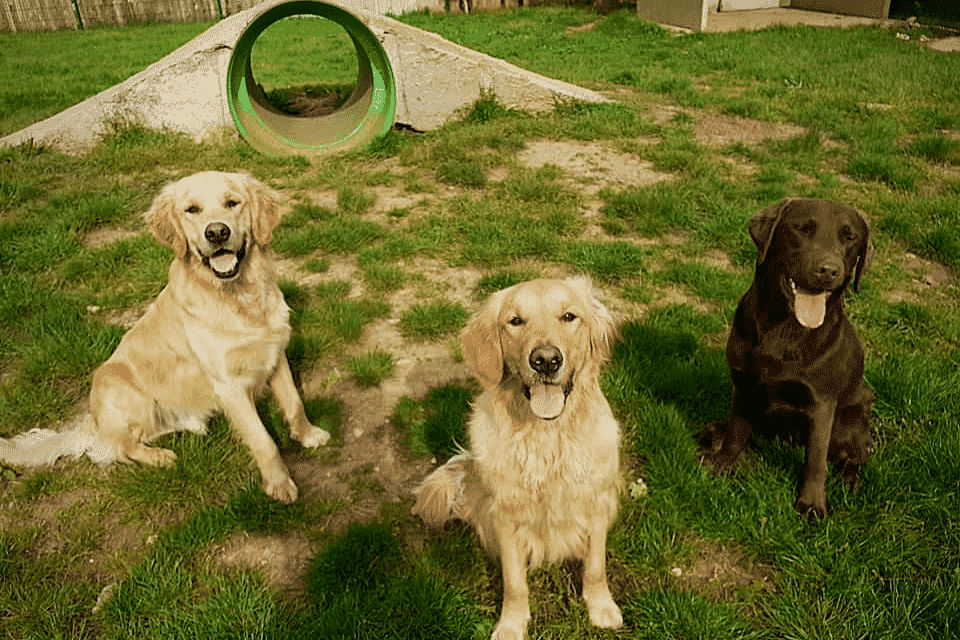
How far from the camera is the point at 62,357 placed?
422 cm

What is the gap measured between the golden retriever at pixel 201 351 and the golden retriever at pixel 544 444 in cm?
134

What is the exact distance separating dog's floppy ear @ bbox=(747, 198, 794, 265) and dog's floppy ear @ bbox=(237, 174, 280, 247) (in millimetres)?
2608

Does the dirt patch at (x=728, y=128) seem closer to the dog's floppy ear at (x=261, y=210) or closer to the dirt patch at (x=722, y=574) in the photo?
the dog's floppy ear at (x=261, y=210)

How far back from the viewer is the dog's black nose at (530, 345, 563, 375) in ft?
7.50

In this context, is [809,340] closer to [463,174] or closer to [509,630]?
[509,630]

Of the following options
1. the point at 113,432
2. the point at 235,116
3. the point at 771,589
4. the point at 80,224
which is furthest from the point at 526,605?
the point at 235,116

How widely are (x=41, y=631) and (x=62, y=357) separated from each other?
2.22 m

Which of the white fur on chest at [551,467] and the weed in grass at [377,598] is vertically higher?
the white fur on chest at [551,467]

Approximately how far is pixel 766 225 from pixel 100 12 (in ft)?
Result: 87.0

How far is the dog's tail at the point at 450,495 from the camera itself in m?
2.83

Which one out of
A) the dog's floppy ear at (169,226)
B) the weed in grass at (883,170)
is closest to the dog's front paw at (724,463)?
the dog's floppy ear at (169,226)

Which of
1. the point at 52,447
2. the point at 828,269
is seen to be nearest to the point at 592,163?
the point at 828,269

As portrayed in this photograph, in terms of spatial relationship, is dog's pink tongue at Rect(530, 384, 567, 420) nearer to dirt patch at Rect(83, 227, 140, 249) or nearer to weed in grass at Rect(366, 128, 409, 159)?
dirt patch at Rect(83, 227, 140, 249)

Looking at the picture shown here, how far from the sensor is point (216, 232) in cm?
321
